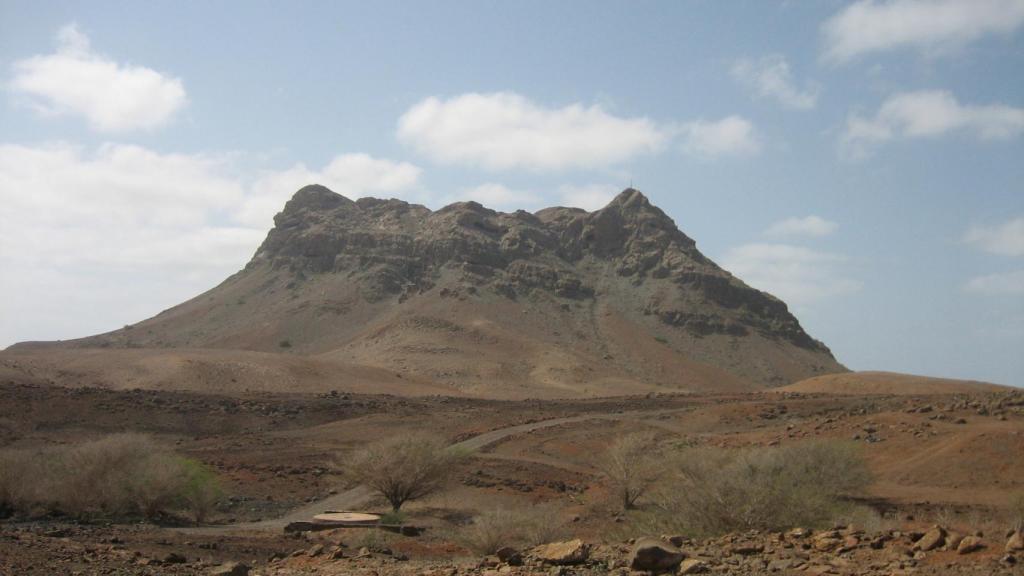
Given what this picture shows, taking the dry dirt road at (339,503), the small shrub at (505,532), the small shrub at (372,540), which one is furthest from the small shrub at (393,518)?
the small shrub at (505,532)

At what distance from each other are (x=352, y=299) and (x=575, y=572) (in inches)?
4493

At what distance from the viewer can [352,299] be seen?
Result: 123875mm

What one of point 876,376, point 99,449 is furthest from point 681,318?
point 99,449

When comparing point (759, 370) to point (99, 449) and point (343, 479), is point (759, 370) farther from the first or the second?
point (99, 449)

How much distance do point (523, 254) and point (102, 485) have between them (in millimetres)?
114376

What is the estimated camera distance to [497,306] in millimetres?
120625

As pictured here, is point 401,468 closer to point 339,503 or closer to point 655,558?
point 339,503

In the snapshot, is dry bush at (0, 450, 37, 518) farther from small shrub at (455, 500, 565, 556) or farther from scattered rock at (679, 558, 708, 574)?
scattered rock at (679, 558, 708, 574)

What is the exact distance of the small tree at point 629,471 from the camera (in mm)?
29531

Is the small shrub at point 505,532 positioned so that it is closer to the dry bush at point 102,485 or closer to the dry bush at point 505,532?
the dry bush at point 505,532

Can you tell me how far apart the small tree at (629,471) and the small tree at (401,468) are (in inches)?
245

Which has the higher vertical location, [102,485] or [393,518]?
[102,485]

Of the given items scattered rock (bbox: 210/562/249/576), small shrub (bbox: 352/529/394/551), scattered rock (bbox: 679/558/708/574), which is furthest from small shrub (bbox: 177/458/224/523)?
scattered rock (bbox: 679/558/708/574)

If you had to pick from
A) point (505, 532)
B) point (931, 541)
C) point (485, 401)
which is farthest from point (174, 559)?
point (485, 401)
